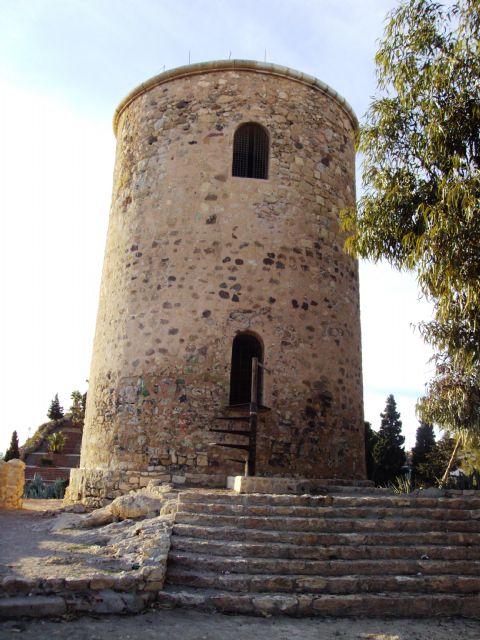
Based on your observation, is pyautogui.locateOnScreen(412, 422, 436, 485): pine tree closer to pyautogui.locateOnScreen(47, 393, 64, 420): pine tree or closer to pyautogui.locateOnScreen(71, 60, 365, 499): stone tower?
pyautogui.locateOnScreen(47, 393, 64, 420): pine tree

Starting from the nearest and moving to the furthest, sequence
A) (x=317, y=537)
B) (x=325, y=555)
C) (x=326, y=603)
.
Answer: (x=326, y=603), (x=325, y=555), (x=317, y=537)

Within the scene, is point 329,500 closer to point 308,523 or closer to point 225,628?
point 308,523

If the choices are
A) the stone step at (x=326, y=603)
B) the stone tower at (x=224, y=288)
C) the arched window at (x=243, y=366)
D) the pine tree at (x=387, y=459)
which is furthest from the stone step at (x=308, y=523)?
the pine tree at (x=387, y=459)

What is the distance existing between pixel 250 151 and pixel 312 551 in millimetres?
8506

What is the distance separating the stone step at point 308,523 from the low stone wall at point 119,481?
292 cm

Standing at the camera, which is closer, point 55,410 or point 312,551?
point 312,551

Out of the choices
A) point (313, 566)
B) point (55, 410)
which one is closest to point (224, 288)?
point (313, 566)

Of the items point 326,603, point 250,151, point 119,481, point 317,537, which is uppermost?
point 250,151

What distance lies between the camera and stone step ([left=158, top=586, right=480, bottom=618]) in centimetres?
584

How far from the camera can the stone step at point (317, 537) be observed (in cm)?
700

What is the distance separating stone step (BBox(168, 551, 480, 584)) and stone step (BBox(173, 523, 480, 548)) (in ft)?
1.10

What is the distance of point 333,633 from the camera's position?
5.42m

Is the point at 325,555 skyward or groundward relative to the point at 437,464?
groundward

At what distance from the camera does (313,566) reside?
21.5 feet
